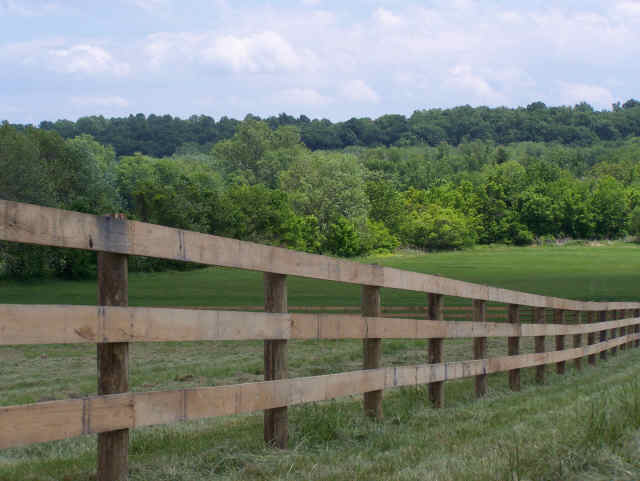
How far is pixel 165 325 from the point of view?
3.45 m

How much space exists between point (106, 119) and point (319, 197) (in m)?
117

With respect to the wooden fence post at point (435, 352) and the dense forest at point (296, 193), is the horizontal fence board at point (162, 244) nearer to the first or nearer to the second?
the wooden fence post at point (435, 352)

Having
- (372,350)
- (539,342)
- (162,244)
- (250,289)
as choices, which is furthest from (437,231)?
(162,244)

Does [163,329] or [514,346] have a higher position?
[163,329]

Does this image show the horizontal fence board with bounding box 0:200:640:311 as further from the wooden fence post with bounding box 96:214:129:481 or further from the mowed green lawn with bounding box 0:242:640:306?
the mowed green lawn with bounding box 0:242:640:306

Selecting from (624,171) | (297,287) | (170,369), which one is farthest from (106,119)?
(170,369)

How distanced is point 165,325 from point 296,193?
87.7 m

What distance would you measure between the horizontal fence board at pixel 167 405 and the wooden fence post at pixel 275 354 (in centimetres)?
11

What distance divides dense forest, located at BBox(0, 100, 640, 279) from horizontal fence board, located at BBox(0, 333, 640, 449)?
125ft

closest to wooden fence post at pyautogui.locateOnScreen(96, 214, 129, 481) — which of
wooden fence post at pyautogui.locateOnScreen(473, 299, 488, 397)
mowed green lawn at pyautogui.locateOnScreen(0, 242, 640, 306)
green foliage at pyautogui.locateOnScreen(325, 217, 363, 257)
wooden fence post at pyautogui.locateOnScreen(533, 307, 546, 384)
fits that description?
wooden fence post at pyautogui.locateOnScreen(473, 299, 488, 397)

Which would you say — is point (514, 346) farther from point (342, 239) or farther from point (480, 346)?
point (342, 239)

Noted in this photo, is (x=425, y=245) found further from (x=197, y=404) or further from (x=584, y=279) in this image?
(x=197, y=404)

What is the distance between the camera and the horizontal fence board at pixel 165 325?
2822 millimetres

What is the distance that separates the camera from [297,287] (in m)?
47.0
